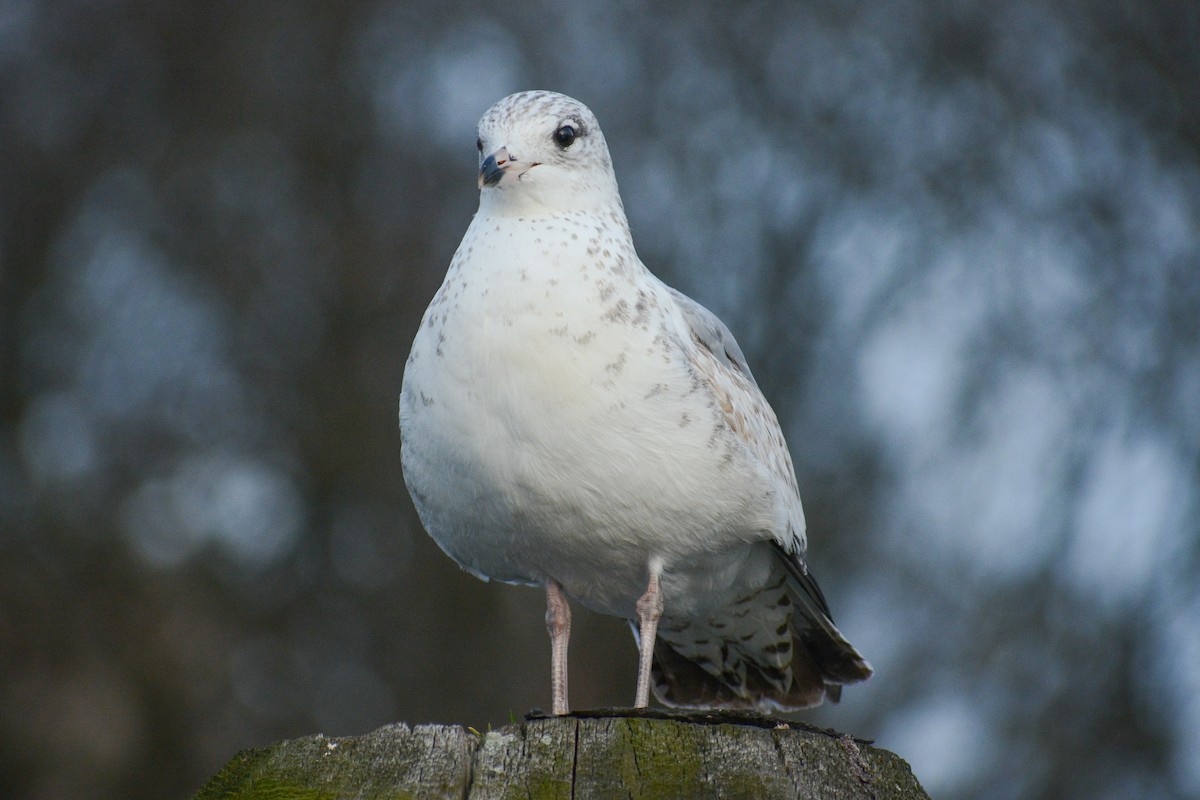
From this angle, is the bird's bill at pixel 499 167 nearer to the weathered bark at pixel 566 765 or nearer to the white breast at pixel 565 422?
the white breast at pixel 565 422

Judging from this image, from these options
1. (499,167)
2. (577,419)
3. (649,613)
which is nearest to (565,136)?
(499,167)

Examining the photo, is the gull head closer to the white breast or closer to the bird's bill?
the bird's bill

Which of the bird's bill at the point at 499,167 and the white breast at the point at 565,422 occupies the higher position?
the bird's bill at the point at 499,167

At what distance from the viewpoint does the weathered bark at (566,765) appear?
2422mm

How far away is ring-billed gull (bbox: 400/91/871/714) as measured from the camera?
3.68 metres

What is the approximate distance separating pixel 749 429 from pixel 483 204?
1.08 m

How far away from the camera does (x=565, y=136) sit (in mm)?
4234

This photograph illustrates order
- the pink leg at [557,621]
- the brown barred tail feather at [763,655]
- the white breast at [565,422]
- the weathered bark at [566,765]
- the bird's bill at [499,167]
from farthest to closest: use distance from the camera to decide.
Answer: the brown barred tail feather at [763,655] < the pink leg at [557,621] < the bird's bill at [499,167] < the white breast at [565,422] < the weathered bark at [566,765]

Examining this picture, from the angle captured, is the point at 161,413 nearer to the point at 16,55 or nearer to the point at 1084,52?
the point at 16,55

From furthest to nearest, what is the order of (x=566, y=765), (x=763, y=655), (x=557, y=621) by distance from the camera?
(x=763, y=655) < (x=557, y=621) < (x=566, y=765)

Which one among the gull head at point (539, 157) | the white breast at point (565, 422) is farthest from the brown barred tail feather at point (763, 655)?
the gull head at point (539, 157)

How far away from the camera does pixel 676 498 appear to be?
383 cm

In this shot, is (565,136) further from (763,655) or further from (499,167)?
(763,655)

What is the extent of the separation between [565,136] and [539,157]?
144 mm
